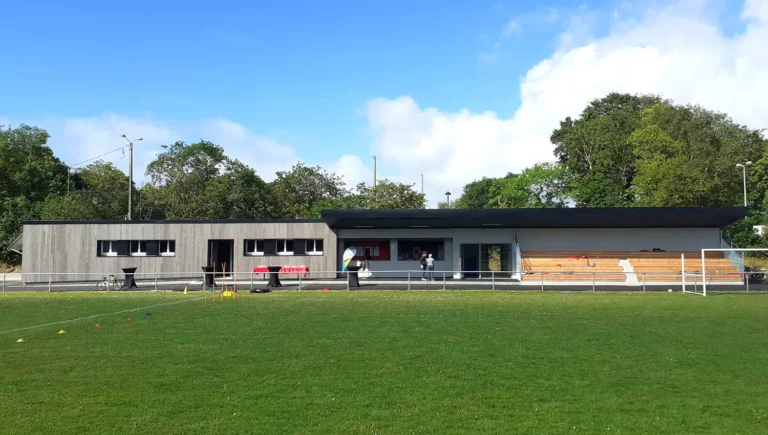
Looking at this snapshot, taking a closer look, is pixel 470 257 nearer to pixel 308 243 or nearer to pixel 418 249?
pixel 418 249

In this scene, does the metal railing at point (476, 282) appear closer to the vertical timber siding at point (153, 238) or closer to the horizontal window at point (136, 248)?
the vertical timber siding at point (153, 238)

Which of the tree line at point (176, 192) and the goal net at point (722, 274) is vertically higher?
the tree line at point (176, 192)

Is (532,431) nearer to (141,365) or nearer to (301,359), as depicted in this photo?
(301,359)

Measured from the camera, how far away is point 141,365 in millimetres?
10602

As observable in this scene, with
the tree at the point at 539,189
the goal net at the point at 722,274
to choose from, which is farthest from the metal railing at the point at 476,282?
the tree at the point at 539,189

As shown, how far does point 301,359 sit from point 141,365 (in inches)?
110

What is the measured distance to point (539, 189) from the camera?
221 feet

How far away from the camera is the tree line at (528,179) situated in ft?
179

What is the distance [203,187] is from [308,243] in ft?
101

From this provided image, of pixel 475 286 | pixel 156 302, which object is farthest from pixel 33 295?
pixel 475 286

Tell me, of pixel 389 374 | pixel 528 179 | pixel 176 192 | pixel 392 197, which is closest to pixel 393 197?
pixel 392 197

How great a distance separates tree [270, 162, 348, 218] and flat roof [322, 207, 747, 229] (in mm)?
33245

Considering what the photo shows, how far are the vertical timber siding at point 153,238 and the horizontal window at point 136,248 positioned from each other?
0.33m

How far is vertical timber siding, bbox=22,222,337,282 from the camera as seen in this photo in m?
41.8
